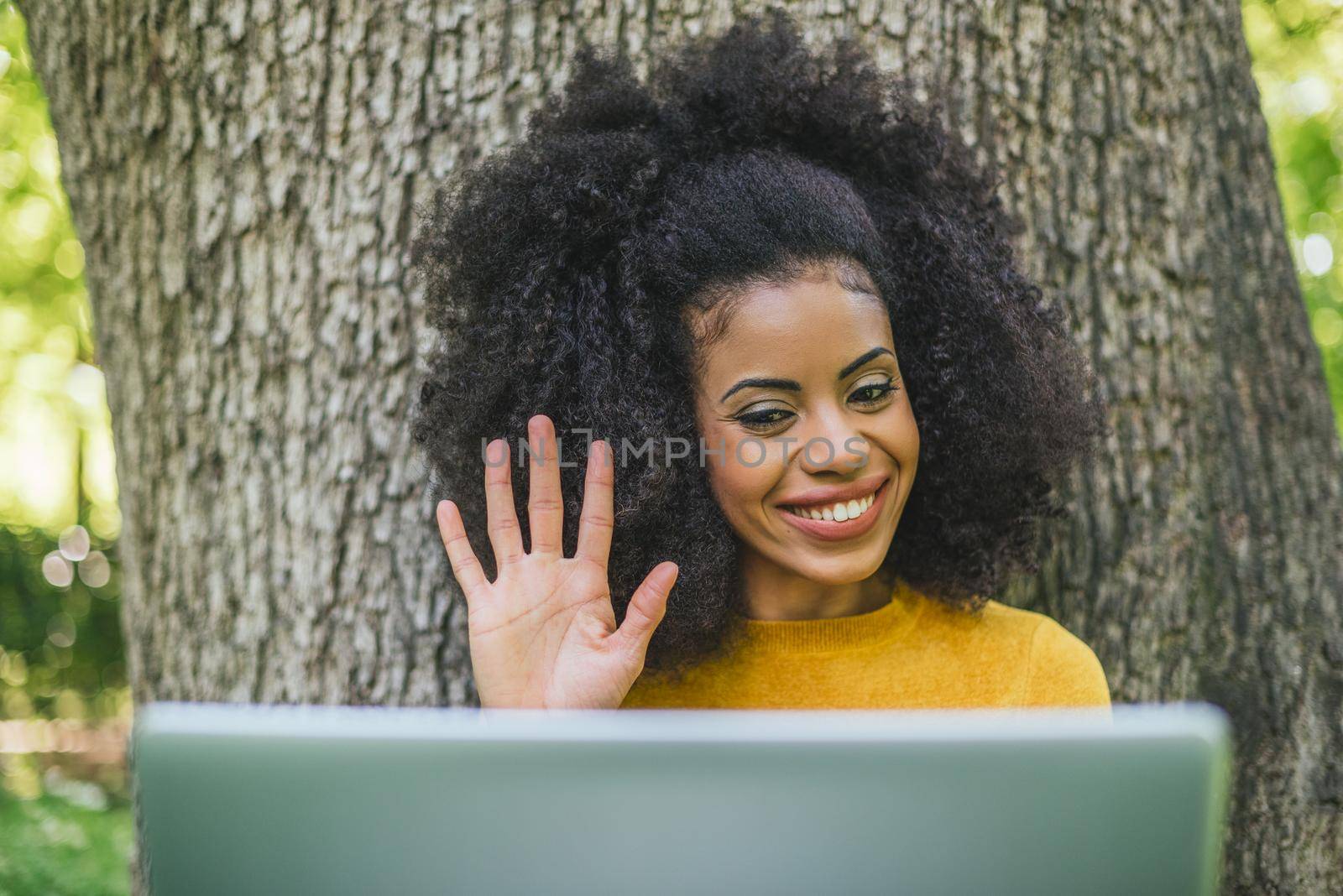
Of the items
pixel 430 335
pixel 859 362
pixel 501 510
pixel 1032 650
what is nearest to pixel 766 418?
pixel 859 362

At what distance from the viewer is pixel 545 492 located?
1.69m

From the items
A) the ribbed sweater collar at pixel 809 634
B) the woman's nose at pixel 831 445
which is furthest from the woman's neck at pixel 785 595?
the woman's nose at pixel 831 445

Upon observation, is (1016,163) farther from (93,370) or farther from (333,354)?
(93,370)

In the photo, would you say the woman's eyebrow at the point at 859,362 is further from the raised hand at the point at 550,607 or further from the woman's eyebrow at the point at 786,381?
the raised hand at the point at 550,607

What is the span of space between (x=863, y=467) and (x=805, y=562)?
197 mm

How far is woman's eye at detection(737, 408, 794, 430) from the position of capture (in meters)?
1.81

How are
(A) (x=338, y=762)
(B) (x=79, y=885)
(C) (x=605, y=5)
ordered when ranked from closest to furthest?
(A) (x=338, y=762)
(C) (x=605, y=5)
(B) (x=79, y=885)

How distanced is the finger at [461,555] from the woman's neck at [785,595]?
1.93 feet

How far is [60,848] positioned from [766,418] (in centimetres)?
581

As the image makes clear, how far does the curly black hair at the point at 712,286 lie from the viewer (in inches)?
75.0

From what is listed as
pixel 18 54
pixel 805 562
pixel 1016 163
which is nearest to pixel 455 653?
pixel 805 562

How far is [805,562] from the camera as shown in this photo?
6.11 feet

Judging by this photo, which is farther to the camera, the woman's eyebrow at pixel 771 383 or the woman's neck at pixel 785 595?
the woman's neck at pixel 785 595

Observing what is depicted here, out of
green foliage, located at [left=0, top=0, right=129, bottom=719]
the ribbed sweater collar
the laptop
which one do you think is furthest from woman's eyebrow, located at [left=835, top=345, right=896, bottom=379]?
green foliage, located at [left=0, top=0, right=129, bottom=719]
